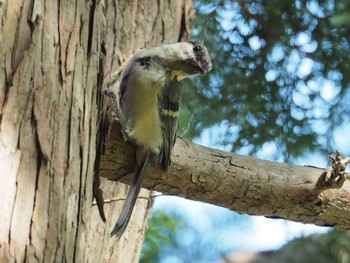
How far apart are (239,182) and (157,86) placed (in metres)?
0.39

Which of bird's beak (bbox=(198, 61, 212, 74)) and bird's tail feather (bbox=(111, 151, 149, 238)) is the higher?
bird's beak (bbox=(198, 61, 212, 74))

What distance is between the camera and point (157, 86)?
236 cm

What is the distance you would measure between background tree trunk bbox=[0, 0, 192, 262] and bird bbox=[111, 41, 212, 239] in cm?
61

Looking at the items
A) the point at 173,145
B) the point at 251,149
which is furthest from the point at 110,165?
the point at 251,149

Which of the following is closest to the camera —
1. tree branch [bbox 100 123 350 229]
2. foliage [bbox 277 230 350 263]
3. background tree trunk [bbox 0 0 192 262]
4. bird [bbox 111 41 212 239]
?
background tree trunk [bbox 0 0 192 262]

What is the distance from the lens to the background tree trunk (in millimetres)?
1354

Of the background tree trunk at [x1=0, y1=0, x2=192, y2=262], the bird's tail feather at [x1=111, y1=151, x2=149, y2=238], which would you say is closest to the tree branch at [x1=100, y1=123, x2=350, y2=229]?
the bird's tail feather at [x1=111, y1=151, x2=149, y2=238]

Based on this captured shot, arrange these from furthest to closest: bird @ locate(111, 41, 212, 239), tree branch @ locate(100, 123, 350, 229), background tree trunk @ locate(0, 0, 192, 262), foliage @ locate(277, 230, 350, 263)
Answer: foliage @ locate(277, 230, 350, 263) → bird @ locate(111, 41, 212, 239) → tree branch @ locate(100, 123, 350, 229) → background tree trunk @ locate(0, 0, 192, 262)

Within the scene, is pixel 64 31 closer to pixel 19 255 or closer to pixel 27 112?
pixel 27 112

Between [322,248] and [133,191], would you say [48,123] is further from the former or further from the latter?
[322,248]

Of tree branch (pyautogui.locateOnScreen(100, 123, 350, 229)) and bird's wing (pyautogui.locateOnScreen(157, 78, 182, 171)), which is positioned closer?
tree branch (pyautogui.locateOnScreen(100, 123, 350, 229))

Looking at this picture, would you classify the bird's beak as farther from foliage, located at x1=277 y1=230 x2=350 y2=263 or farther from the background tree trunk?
foliage, located at x1=277 y1=230 x2=350 y2=263

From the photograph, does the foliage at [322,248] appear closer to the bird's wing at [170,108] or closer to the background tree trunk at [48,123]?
the bird's wing at [170,108]

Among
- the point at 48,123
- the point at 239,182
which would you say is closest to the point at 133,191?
the point at 239,182
